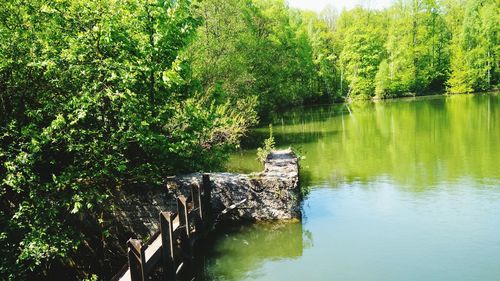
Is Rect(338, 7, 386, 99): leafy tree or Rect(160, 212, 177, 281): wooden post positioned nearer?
Rect(160, 212, 177, 281): wooden post

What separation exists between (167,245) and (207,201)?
3.26m

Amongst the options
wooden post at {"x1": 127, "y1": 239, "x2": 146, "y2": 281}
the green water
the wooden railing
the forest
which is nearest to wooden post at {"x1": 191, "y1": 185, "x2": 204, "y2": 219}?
the wooden railing

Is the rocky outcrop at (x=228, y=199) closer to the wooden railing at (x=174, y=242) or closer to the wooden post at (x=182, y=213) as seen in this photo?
the wooden railing at (x=174, y=242)

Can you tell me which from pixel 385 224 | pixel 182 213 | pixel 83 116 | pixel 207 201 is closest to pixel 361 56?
pixel 385 224

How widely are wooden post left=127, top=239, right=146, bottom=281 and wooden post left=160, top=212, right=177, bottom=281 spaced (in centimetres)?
105

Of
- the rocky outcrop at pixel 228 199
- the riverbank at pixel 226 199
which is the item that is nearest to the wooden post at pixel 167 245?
the riverbank at pixel 226 199

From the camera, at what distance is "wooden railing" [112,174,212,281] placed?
23.2 feet

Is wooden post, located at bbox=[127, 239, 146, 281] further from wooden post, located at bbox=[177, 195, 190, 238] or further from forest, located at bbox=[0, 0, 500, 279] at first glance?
wooden post, located at bbox=[177, 195, 190, 238]

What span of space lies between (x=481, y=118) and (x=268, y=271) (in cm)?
2668

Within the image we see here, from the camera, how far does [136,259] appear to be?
278 inches

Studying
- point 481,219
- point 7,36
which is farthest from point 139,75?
point 481,219

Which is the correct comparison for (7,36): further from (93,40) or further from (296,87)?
(296,87)

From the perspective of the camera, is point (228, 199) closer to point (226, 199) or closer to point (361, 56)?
point (226, 199)

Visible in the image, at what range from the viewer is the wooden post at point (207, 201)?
1141 cm
